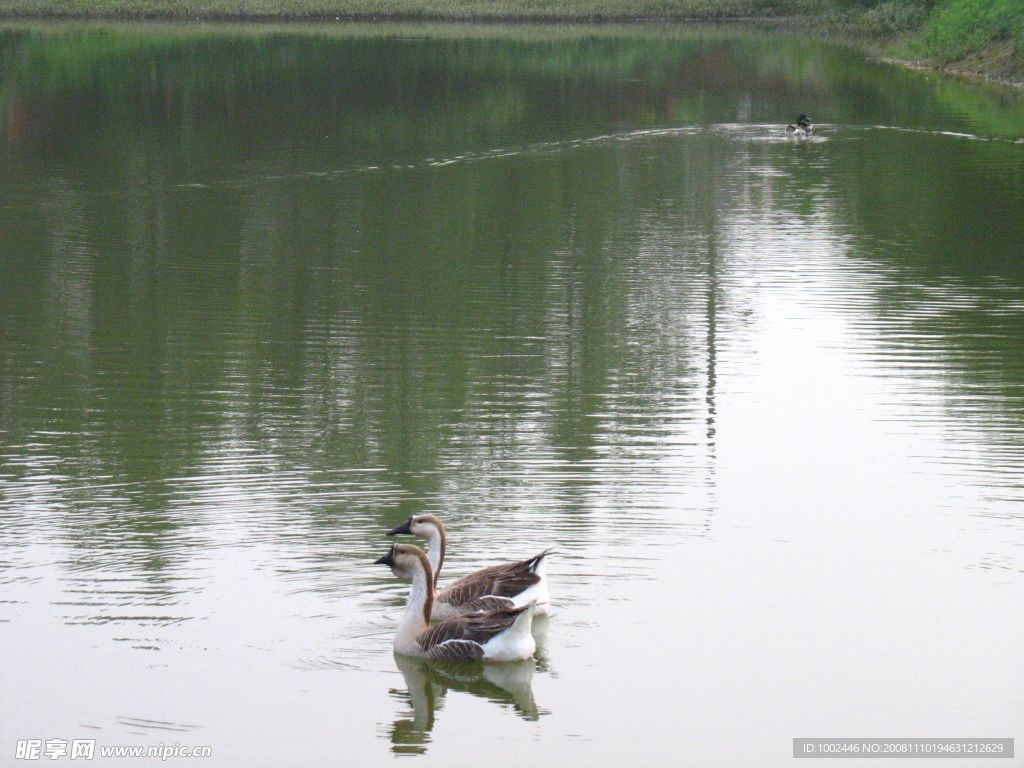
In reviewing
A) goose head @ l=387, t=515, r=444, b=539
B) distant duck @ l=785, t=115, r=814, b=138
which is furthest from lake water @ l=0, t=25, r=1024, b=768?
distant duck @ l=785, t=115, r=814, b=138

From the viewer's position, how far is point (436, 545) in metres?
8.91

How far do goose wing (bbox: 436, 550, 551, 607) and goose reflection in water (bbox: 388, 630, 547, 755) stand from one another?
406mm

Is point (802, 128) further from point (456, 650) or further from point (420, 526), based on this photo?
point (456, 650)

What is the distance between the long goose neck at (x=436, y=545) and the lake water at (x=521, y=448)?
40 cm

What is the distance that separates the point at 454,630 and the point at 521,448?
3.98 metres

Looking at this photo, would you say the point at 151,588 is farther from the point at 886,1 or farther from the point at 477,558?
the point at 886,1

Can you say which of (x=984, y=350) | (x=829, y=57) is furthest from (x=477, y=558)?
(x=829, y=57)

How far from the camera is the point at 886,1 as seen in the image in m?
68.3

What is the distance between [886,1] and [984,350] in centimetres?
5688

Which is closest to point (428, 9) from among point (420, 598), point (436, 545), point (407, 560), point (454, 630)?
point (436, 545)

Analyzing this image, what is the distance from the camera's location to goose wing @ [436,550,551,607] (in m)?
8.30

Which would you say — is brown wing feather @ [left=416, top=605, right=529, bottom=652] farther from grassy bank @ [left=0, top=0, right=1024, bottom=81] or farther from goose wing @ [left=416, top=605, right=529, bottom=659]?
grassy bank @ [left=0, top=0, right=1024, bottom=81]

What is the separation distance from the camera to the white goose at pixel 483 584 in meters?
8.29

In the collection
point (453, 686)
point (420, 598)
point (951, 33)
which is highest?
point (951, 33)
